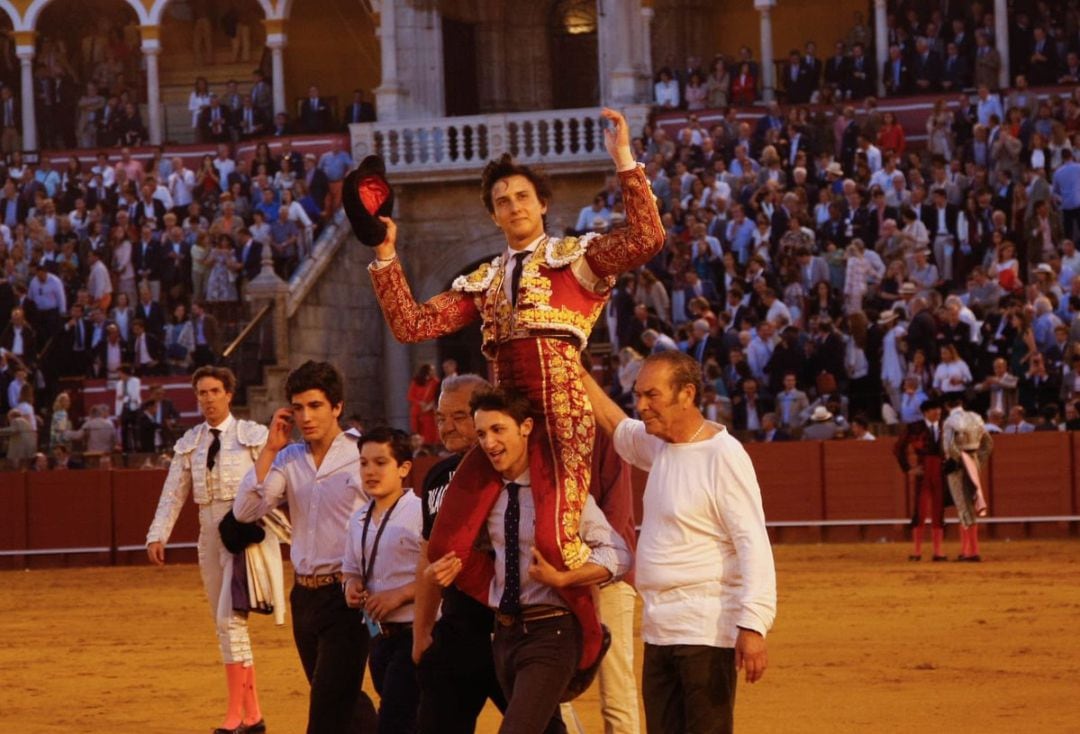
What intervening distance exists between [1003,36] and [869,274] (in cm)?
700

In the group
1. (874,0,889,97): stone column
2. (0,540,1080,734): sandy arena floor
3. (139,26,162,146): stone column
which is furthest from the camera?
(139,26,162,146): stone column

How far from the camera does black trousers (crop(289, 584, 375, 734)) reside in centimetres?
707

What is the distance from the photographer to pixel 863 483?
19453mm

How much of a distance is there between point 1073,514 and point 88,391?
9.78m

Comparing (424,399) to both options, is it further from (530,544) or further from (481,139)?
(530,544)

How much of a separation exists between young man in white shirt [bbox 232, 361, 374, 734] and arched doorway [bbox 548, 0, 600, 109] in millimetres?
22411

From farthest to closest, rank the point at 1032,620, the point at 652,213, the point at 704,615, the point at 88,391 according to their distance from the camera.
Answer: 1. the point at 88,391
2. the point at 1032,620
3. the point at 652,213
4. the point at 704,615

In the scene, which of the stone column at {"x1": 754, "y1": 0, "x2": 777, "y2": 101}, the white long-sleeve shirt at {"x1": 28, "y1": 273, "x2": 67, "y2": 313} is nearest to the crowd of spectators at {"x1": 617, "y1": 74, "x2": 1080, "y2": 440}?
the stone column at {"x1": 754, "y1": 0, "x2": 777, "y2": 101}

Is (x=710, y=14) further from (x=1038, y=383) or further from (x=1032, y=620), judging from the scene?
(x=1032, y=620)

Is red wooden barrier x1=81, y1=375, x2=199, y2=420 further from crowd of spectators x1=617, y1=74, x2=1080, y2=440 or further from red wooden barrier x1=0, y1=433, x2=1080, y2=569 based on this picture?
crowd of spectators x1=617, y1=74, x2=1080, y2=440

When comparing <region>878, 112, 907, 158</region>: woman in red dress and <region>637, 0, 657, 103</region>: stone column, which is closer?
<region>878, 112, 907, 158</region>: woman in red dress

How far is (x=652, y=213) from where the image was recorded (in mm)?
6059

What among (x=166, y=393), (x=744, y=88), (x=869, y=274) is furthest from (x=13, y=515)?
(x=744, y=88)

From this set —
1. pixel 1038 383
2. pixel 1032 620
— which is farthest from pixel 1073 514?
pixel 1032 620
